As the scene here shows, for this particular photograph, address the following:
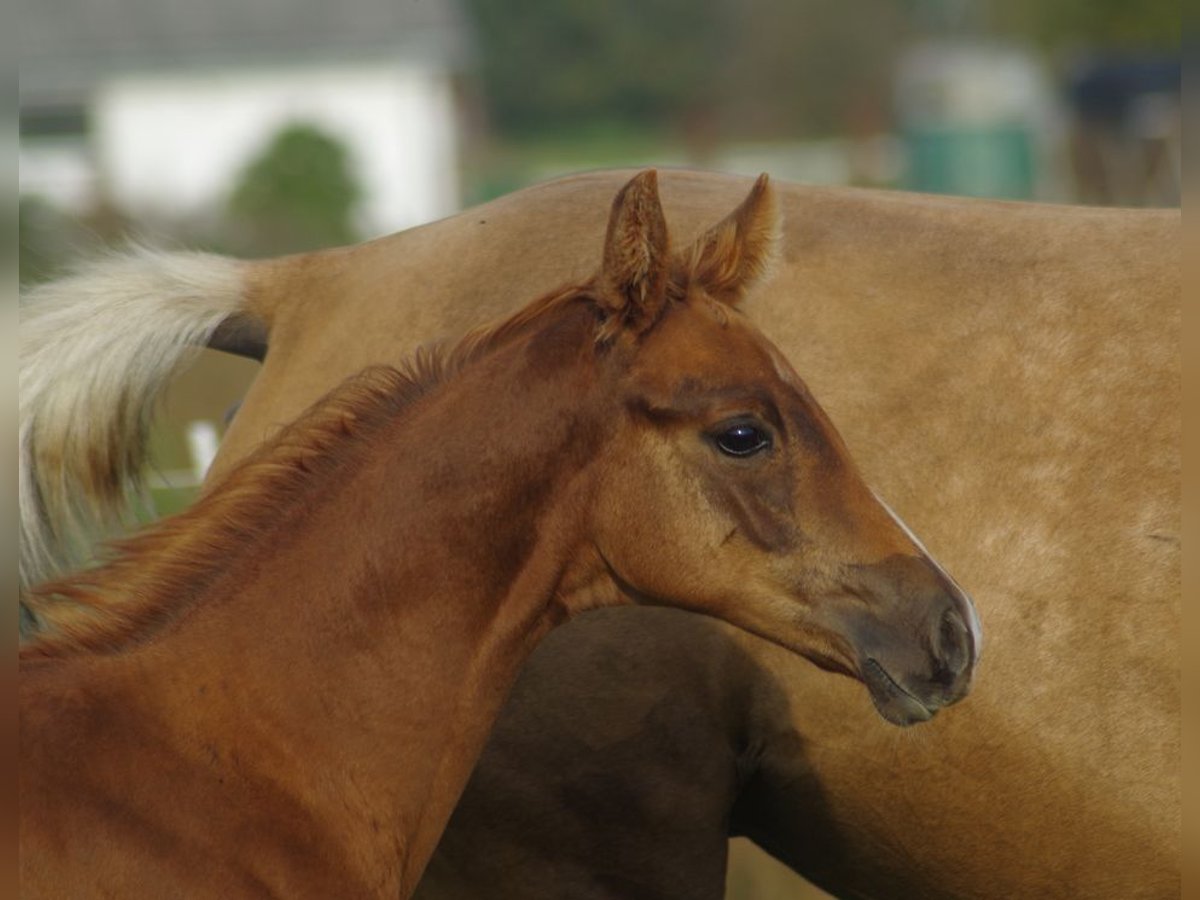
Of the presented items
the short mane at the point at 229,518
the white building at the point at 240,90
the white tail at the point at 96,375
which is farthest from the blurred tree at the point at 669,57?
the short mane at the point at 229,518

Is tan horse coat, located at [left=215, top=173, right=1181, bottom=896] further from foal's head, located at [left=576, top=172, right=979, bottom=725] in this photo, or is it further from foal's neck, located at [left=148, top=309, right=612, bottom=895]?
foal's neck, located at [left=148, top=309, right=612, bottom=895]

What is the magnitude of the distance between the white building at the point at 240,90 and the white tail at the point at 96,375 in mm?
24910

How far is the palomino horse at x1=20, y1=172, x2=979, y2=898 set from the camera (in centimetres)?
265

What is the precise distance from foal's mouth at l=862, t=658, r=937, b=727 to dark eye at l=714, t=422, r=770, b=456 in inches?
15.3

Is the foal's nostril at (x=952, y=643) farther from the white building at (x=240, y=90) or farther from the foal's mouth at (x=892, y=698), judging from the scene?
the white building at (x=240, y=90)

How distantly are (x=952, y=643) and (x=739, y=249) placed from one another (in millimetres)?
778

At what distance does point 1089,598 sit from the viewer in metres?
3.22

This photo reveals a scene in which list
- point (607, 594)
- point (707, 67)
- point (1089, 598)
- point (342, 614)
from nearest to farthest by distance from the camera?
point (342, 614) → point (607, 594) → point (1089, 598) → point (707, 67)

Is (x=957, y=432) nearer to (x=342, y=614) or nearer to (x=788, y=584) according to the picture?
(x=788, y=584)

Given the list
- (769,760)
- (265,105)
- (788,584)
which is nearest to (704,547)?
(788,584)

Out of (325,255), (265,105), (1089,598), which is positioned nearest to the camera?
(1089,598)

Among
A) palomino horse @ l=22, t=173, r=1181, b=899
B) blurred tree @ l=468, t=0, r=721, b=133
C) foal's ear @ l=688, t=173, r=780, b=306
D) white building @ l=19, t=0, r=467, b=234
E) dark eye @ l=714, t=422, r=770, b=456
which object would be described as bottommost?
blurred tree @ l=468, t=0, r=721, b=133

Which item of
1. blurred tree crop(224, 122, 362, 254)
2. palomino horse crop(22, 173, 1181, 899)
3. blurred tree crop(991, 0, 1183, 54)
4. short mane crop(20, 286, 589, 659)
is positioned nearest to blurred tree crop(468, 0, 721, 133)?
blurred tree crop(991, 0, 1183, 54)

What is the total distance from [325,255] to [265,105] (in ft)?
94.5
